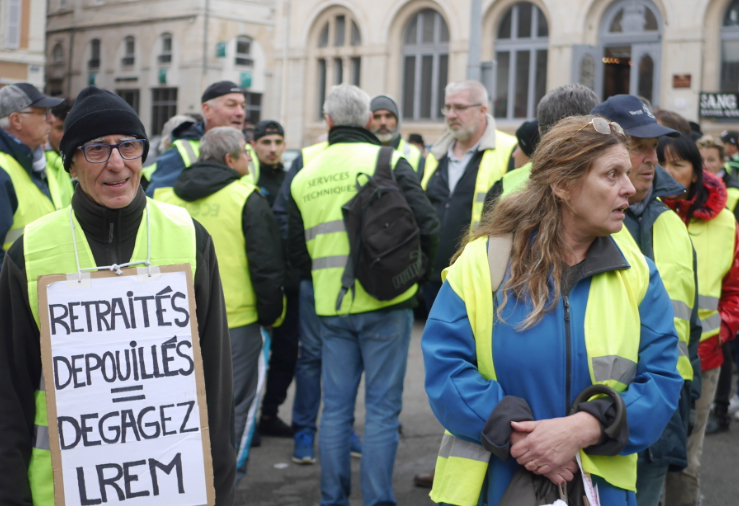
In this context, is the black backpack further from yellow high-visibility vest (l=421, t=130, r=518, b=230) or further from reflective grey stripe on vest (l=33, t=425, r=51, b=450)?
reflective grey stripe on vest (l=33, t=425, r=51, b=450)

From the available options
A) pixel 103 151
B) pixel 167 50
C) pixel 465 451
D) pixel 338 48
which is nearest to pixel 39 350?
pixel 103 151

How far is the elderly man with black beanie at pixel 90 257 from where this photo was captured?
2.41 metres

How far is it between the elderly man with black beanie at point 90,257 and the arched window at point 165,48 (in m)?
41.6

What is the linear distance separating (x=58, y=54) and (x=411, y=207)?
4937 cm

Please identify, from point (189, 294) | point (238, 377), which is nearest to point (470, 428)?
point (189, 294)

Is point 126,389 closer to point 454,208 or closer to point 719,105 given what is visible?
point 454,208

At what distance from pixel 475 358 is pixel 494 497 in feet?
1.32

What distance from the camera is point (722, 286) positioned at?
423 cm

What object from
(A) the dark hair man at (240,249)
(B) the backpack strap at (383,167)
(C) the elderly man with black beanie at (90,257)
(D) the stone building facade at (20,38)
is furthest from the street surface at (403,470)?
(D) the stone building facade at (20,38)

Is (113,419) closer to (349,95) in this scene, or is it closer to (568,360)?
(568,360)

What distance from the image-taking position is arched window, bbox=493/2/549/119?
1033 inches

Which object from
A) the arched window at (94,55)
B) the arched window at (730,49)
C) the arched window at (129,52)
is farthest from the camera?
the arched window at (94,55)

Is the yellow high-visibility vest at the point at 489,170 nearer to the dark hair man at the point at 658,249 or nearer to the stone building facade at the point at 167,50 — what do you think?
the dark hair man at the point at 658,249

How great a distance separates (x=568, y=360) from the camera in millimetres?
2408
